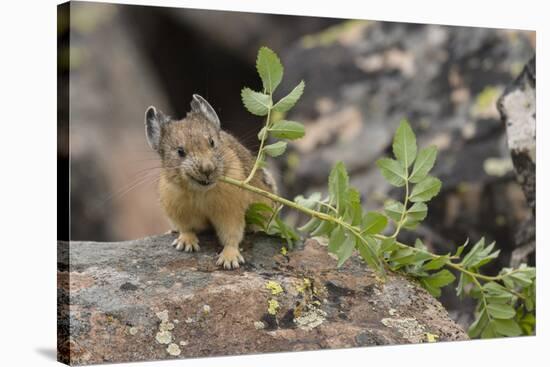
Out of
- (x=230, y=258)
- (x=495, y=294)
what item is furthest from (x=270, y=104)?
(x=495, y=294)

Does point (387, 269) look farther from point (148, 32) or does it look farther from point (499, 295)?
point (148, 32)

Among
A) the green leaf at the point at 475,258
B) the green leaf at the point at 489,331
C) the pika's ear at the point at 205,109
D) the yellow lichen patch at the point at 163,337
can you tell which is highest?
the pika's ear at the point at 205,109

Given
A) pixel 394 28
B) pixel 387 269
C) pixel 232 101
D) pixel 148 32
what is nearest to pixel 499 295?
pixel 387 269

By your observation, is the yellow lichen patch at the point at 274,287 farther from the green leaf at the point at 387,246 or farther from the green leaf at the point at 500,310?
the green leaf at the point at 500,310

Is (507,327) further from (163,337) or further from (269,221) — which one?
(163,337)

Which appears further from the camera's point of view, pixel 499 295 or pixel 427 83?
pixel 427 83

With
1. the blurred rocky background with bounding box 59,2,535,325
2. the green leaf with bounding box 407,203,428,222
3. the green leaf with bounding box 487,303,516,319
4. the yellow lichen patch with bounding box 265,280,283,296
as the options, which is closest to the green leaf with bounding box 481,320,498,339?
the green leaf with bounding box 487,303,516,319

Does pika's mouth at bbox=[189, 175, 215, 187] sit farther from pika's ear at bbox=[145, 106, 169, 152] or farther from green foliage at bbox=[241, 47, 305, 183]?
pika's ear at bbox=[145, 106, 169, 152]

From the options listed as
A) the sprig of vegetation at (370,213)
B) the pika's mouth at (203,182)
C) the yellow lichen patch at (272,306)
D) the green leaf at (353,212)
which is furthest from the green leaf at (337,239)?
the pika's mouth at (203,182)
